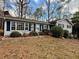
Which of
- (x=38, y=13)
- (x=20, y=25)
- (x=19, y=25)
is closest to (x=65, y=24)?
(x=38, y=13)

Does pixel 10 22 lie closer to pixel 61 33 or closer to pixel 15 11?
pixel 61 33

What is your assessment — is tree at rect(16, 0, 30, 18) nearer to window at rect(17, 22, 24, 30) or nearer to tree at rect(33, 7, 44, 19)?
tree at rect(33, 7, 44, 19)

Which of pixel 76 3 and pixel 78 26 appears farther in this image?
pixel 76 3

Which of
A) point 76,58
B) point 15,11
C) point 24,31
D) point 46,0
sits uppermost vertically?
point 46,0

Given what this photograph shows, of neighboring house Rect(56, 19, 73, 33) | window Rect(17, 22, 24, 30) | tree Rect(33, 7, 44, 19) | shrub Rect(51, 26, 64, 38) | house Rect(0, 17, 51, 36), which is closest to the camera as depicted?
house Rect(0, 17, 51, 36)

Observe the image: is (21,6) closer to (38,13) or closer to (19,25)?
(38,13)

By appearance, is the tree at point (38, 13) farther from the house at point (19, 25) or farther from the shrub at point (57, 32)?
the shrub at point (57, 32)

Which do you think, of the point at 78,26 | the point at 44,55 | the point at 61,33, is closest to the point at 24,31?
the point at 61,33

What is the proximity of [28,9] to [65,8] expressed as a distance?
12199mm

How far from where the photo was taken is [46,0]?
51312 millimetres

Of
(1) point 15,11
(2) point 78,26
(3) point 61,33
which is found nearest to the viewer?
(3) point 61,33

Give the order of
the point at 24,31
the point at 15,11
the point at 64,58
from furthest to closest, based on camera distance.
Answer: the point at 15,11 < the point at 24,31 < the point at 64,58

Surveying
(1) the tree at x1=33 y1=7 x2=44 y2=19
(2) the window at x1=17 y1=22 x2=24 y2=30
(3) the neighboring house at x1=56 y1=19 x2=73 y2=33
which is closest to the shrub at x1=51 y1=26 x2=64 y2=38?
(2) the window at x1=17 y1=22 x2=24 y2=30

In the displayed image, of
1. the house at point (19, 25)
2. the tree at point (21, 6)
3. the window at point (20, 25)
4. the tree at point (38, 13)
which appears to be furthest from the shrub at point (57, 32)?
the tree at point (38, 13)
